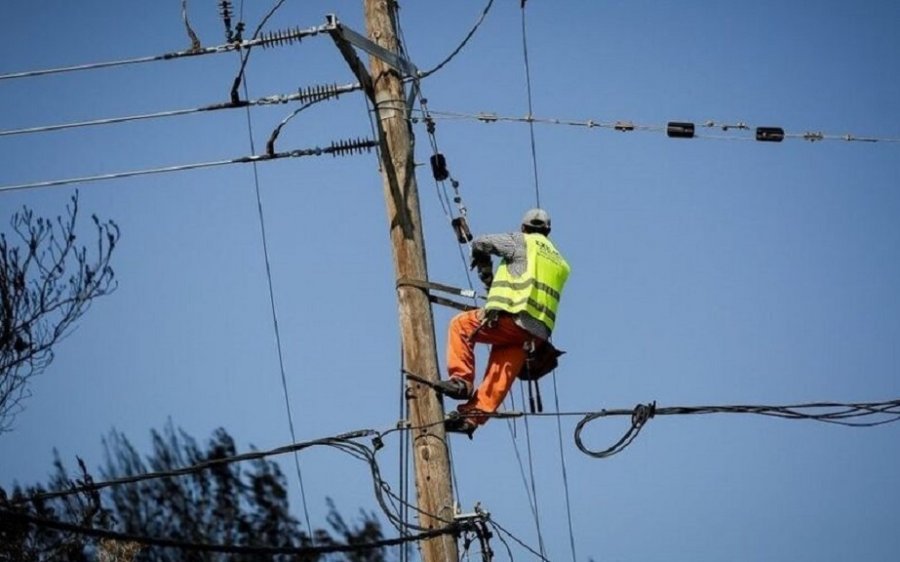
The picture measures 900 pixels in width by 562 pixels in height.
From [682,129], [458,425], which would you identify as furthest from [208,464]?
[682,129]

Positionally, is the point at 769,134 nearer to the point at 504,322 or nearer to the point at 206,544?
the point at 504,322

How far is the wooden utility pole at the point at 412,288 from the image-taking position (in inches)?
287

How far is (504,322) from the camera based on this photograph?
786cm

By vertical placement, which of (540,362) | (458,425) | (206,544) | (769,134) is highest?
(769,134)

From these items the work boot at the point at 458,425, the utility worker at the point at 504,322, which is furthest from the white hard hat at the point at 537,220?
the work boot at the point at 458,425

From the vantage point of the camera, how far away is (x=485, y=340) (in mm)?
7941

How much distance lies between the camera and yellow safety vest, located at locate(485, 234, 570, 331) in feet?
25.7

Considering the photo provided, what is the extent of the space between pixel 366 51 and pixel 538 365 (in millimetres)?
2551

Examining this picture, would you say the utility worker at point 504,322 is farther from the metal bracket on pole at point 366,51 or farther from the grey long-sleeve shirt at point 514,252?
the metal bracket on pole at point 366,51

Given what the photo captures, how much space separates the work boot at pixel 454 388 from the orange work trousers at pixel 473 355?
0.05m

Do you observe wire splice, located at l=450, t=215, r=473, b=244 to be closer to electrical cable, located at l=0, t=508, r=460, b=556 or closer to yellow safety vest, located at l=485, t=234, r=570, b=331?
yellow safety vest, located at l=485, t=234, r=570, b=331

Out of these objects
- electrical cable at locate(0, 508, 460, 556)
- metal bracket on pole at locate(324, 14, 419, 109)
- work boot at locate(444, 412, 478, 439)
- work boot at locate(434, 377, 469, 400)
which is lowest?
electrical cable at locate(0, 508, 460, 556)

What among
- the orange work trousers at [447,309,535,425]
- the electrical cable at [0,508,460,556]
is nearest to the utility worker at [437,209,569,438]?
the orange work trousers at [447,309,535,425]

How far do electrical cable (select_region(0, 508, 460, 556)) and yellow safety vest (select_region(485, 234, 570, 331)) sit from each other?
1595 millimetres
